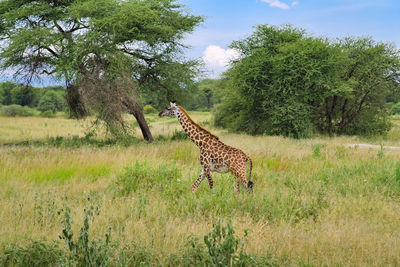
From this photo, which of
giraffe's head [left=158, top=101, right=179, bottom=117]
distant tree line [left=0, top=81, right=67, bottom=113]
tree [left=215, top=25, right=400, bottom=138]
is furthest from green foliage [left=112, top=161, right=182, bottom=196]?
distant tree line [left=0, top=81, right=67, bottom=113]

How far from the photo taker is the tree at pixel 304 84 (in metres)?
27.0

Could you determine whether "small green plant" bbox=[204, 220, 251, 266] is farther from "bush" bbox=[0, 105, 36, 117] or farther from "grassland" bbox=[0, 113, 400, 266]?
"bush" bbox=[0, 105, 36, 117]

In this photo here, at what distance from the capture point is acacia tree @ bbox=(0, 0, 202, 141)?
17469 mm

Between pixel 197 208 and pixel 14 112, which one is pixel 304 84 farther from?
pixel 14 112

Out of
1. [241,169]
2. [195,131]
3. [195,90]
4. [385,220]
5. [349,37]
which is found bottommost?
[385,220]

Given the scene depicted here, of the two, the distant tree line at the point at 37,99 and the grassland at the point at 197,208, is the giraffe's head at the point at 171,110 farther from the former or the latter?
the distant tree line at the point at 37,99

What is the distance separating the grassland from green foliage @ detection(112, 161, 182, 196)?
3cm

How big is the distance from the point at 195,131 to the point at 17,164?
5724 mm

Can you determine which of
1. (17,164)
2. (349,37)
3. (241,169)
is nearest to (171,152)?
(17,164)

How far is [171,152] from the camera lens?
45.7 feet

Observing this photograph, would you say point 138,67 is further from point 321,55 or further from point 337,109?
point 337,109

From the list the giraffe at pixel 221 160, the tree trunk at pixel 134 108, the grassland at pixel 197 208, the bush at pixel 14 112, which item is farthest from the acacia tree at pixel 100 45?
the bush at pixel 14 112

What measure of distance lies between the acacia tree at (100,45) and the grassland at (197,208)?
245 inches

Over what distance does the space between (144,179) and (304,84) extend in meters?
22.0
